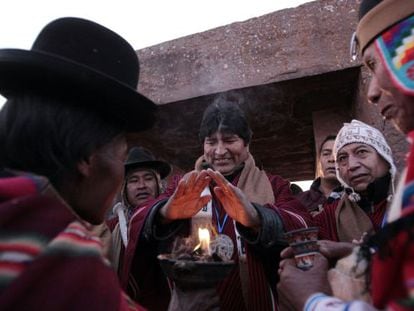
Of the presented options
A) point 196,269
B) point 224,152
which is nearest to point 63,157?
point 196,269

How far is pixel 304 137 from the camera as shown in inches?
202

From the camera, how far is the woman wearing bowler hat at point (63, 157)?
1021mm

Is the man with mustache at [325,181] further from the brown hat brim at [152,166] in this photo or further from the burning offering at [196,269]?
the burning offering at [196,269]

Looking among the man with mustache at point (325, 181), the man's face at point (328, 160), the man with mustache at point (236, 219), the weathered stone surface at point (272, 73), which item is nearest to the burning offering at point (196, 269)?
the man with mustache at point (236, 219)

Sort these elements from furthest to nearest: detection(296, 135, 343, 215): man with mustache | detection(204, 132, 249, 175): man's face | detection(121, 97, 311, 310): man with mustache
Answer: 1. detection(296, 135, 343, 215): man with mustache
2. detection(204, 132, 249, 175): man's face
3. detection(121, 97, 311, 310): man with mustache

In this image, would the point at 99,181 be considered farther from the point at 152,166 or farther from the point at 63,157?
the point at 152,166

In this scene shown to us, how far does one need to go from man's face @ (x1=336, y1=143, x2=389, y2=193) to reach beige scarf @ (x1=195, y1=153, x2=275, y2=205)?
56cm

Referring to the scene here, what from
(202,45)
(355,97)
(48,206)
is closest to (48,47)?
(48,206)

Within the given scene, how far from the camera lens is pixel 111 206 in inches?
69.0

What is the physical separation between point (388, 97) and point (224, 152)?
165 cm

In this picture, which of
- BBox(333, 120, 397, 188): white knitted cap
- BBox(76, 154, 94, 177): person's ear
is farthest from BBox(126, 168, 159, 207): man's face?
BBox(76, 154, 94, 177): person's ear

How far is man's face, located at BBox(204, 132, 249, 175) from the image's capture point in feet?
9.82

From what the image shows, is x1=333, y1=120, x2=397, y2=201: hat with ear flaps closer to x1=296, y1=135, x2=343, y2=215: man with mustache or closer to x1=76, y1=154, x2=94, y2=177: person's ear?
x1=296, y1=135, x2=343, y2=215: man with mustache

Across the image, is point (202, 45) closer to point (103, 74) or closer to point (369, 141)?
point (369, 141)
